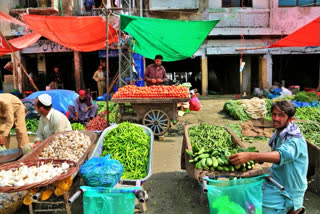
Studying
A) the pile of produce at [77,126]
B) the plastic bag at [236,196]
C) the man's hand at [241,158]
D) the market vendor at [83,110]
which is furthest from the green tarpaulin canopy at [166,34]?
the plastic bag at [236,196]

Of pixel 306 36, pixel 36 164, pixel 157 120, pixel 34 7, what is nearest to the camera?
pixel 36 164

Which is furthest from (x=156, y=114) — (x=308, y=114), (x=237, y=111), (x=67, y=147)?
(x=308, y=114)

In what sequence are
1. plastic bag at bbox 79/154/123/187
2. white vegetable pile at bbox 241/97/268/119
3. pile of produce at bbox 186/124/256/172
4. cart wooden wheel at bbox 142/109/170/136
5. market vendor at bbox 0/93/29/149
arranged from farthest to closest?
white vegetable pile at bbox 241/97/268/119
cart wooden wheel at bbox 142/109/170/136
market vendor at bbox 0/93/29/149
pile of produce at bbox 186/124/256/172
plastic bag at bbox 79/154/123/187

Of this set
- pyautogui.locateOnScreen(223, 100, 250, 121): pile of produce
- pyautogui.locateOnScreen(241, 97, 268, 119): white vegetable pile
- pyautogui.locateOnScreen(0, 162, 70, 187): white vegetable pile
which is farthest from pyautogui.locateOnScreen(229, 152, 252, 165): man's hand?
pyautogui.locateOnScreen(241, 97, 268, 119): white vegetable pile

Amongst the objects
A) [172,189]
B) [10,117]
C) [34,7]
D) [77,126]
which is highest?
[34,7]

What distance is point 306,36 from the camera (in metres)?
8.41

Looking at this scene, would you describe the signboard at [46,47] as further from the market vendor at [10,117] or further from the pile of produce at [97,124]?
the market vendor at [10,117]

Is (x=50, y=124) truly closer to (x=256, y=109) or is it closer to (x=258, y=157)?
(x=258, y=157)

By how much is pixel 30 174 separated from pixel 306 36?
9.73 metres

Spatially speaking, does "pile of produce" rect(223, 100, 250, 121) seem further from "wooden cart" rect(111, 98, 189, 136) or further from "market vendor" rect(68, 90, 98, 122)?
"market vendor" rect(68, 90, 98, 122)

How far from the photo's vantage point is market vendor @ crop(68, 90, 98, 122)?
7.52 meters

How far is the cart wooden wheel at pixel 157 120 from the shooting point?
6402 millimetres

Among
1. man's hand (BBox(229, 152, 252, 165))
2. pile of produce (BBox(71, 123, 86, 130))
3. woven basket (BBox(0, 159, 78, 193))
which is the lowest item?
pile of produce (BBox(71, 123, 86, 130))

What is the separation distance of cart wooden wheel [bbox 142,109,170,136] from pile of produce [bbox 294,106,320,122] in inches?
165
